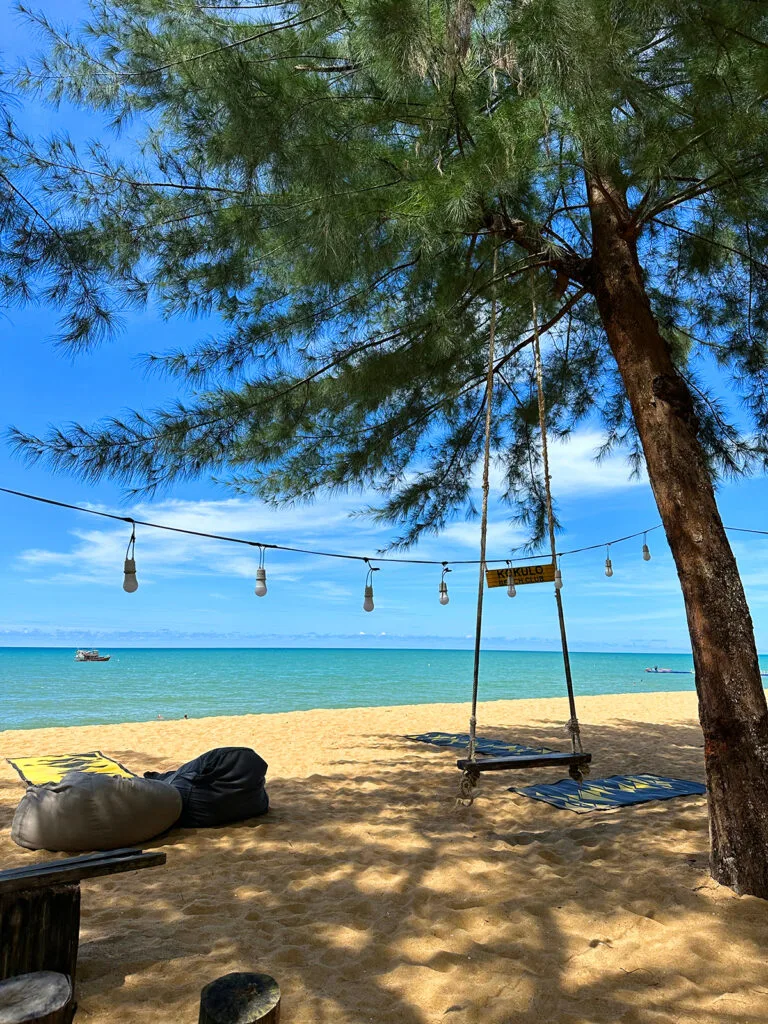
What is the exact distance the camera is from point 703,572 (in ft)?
9.06

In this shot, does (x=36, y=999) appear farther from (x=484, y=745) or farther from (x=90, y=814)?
(x=484, y=745)

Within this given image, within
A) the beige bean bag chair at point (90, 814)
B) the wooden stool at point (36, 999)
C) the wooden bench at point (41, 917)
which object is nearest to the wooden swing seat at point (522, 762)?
the beige bean bag chair at point (90, 814)

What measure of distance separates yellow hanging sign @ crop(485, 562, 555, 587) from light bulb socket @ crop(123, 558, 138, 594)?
77.9 inches

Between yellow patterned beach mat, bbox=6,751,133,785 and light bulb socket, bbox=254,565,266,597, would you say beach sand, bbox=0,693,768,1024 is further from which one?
light bulb socket, bbox=254,565,266,597

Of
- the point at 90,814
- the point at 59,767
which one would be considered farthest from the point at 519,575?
the point at 59,767

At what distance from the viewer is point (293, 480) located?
466 cm

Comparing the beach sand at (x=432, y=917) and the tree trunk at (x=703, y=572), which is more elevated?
the tree trunk at (x=703, y=572)

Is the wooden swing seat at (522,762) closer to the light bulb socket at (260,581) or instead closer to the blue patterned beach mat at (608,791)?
the blue patterned beach mat at (608,791)

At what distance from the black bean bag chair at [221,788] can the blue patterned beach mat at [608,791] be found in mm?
1656

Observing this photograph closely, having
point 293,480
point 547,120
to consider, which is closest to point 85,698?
point 293,480

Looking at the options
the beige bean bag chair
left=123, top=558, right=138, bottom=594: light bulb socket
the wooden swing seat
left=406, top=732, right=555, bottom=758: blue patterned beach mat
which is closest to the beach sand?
the beige bean bag chair

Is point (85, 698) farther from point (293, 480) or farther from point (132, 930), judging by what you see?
point (132, 930)

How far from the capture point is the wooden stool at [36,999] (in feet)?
4.20

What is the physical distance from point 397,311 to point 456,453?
4.10 feet
